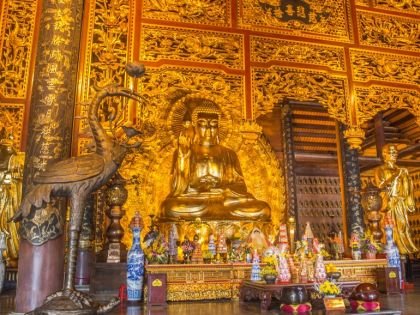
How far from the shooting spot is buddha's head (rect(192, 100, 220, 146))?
19.9ft

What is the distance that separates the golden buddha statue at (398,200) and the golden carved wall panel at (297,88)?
1124mm

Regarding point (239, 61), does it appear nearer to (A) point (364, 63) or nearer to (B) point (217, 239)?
(A) point (364, 63)

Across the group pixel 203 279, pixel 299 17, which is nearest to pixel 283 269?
pixel 203 279

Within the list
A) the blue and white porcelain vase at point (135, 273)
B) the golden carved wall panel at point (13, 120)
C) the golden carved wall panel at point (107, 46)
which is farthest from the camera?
the golden carved wall panel at point (107, 46)

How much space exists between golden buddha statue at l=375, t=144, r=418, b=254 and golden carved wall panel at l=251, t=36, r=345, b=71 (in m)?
1.63

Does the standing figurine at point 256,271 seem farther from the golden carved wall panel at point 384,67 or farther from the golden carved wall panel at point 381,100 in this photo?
the golden carved wall panel at point 384,67

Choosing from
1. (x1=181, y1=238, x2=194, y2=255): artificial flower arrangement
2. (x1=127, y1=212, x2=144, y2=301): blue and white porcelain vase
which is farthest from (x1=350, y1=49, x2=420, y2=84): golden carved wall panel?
(x1=127, y1=212, x2=144, y2=301): blue and white porcelain vase

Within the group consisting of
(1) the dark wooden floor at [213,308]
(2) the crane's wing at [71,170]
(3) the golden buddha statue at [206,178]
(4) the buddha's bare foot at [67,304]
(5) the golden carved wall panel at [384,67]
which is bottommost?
(1) the dark wooden floor at [213,308]

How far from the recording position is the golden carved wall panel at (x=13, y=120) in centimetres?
433

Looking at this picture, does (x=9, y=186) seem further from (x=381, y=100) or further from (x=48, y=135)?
(x=381, y=100)

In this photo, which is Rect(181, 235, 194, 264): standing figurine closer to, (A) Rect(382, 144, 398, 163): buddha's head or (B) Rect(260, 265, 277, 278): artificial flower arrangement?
(B) Rect(260, 265, 277, 278): artificial flower arrangement

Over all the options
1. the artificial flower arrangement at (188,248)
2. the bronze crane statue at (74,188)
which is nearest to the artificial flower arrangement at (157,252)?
the artificial flower arrangement at (188,248)

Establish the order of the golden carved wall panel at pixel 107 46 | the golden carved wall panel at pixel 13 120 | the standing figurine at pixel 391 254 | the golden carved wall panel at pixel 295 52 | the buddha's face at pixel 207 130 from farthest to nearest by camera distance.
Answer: the buddha's face at pixel 207 130, the golden carved wall panel at pixel 295 52, the standing figurine at pixel 391 254, the golden carved wall panel at pixel 107 46, the golden carved wall panel at pixel 13 120

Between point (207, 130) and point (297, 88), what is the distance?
1.47 m
